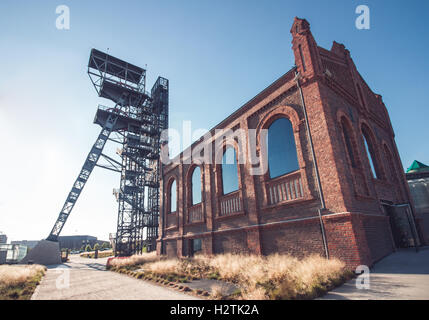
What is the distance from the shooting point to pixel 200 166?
1502 centimetres

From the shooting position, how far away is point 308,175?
8469 mm

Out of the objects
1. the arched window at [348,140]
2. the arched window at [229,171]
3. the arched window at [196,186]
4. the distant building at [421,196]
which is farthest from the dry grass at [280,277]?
the distant building at [421,196]

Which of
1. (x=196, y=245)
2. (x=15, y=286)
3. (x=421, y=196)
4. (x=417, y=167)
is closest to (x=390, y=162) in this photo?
(x=421, y=196)

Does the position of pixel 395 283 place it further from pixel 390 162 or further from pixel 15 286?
pixel 15 286

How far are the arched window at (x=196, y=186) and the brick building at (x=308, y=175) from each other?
444mm

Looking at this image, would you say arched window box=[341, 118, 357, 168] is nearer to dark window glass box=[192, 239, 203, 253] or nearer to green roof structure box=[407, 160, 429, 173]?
dark window glass box=[192, 239, 203, 253]

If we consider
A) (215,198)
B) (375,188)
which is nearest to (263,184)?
(215,198)

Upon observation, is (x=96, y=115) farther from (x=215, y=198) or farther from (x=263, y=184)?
(x=263, y=184)

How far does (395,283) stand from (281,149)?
613 cm

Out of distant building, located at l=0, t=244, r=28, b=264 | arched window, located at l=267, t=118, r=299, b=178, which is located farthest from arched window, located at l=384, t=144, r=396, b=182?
distant building, located at l=0, t=244, r=28, b=264

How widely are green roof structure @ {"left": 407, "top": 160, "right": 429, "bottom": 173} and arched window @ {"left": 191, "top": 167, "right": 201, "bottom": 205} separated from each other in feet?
72.4

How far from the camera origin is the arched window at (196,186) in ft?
50.1
